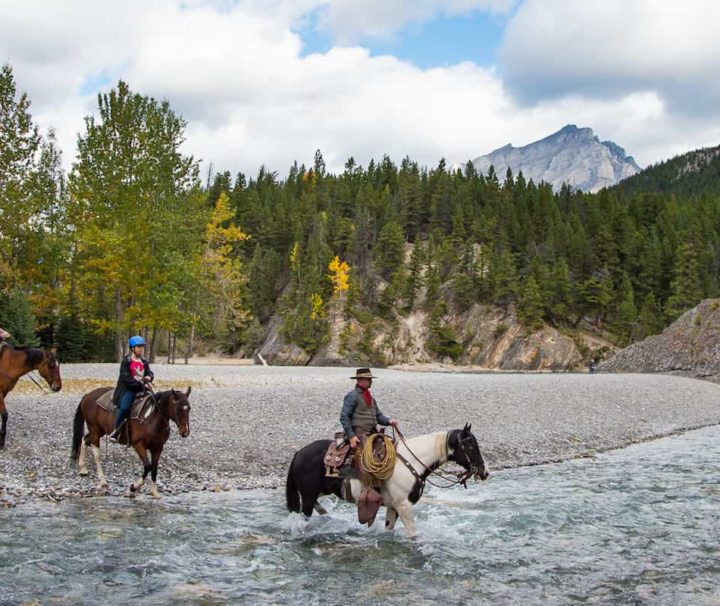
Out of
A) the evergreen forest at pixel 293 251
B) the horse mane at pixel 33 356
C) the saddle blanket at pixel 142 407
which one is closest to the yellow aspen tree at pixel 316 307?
the evergreen forest at pixel 293 251

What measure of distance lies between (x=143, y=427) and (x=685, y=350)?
52.0 meters

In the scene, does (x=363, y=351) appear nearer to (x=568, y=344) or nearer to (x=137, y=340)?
(x=568, y=344)

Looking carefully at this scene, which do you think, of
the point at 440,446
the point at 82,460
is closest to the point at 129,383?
the point at 82,460

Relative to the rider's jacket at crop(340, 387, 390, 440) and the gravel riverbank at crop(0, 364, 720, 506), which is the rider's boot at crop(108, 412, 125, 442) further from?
the rider's jacket at crop(340, 387, 390, 440)

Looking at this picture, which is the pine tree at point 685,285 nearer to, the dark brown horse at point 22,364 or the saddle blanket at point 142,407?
the dark brown horse at point 22,364

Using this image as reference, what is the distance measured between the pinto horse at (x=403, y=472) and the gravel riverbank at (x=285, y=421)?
3.99 meters

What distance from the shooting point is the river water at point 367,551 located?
8133mm

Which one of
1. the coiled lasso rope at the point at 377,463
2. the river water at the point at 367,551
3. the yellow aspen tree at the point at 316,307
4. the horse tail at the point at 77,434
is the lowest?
the river water at the point at 367,551

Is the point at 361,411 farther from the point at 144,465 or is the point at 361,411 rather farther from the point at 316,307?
the point at 316,307

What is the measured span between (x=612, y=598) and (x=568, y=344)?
257 ft

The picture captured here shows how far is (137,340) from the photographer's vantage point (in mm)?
12516

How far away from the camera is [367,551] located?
32.2 feet

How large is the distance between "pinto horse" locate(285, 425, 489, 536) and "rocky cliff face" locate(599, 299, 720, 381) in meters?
46.0

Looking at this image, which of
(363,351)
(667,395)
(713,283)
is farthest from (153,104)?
→ (713,283)
